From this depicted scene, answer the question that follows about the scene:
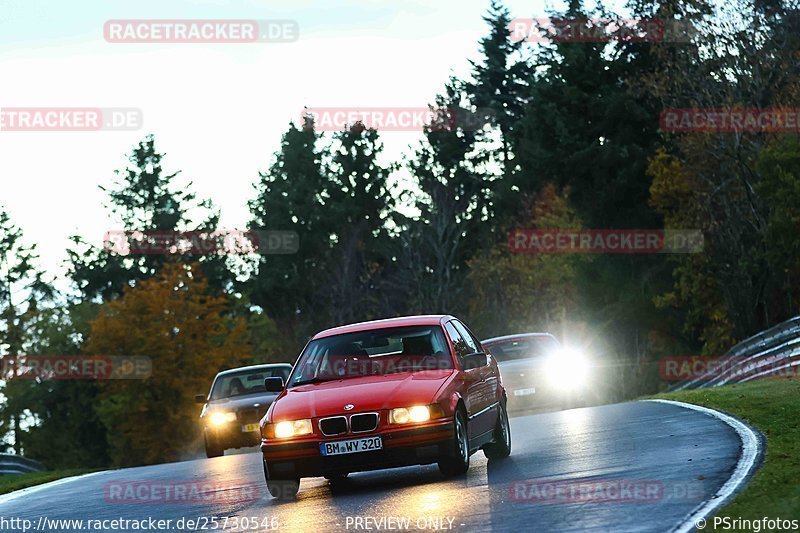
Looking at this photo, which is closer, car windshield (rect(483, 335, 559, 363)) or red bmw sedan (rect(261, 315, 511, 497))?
red bmw sedan (rect(261, 315, 511, 497))

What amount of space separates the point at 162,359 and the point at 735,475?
5884cm

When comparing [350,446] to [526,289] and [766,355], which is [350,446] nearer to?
[766,355]

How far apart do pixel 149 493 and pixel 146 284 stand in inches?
2322

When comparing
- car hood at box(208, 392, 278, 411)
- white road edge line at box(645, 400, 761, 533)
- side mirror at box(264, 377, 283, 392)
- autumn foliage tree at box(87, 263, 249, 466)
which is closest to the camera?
white road edge line at box(645, 400, 761, 533)

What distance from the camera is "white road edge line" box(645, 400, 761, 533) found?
9.23m

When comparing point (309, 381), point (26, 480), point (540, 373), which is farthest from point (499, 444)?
point (540, 373)

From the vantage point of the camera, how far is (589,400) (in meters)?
28.1

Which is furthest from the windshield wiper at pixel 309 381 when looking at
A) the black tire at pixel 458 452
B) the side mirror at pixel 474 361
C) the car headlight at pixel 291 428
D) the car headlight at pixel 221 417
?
the car headlight at pixel 221 417

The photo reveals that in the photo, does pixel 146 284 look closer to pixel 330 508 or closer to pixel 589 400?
pixel 589 400

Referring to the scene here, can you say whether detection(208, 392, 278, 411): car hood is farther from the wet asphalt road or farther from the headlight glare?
the headlight glare

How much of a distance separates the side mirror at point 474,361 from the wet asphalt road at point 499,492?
1.01 metres

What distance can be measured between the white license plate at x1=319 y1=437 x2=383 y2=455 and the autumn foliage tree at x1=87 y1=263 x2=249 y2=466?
5578 centimetres

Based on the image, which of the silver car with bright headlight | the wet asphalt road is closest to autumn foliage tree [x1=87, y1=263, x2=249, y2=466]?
the silver car with bright headlight

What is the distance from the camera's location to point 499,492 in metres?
11.7
